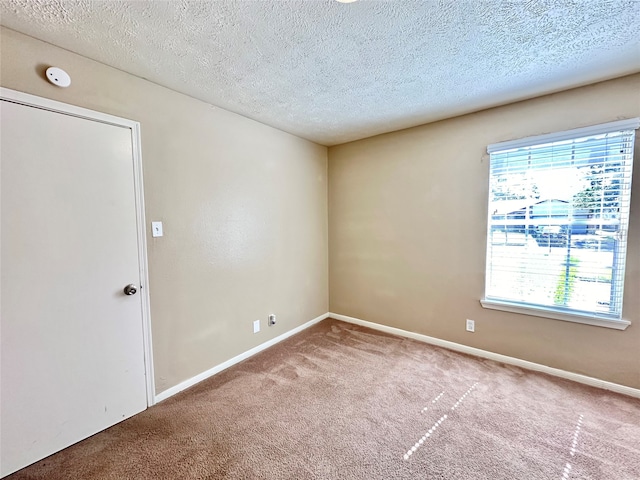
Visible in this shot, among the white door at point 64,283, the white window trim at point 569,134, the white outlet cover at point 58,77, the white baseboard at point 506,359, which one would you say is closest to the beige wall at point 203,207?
the white outlet cover at point 58,77

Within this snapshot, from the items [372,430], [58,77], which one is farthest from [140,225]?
[372,430]

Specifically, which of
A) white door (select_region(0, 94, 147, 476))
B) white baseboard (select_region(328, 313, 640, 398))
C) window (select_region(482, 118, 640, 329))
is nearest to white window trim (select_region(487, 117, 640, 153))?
window (select_region(482, 118, 640, 329))

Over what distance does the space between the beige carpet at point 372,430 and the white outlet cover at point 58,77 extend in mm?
2244

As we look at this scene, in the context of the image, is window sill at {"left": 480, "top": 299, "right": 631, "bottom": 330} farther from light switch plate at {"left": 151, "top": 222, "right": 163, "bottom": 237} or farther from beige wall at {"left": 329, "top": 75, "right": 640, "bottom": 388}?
light switch plate at {"left": 151, "top": 222, "right": 163, "bottom": 237}

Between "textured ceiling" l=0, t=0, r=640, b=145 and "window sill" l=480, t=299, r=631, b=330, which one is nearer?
"textured ceiling" l=0, t=0, r=640, b=145

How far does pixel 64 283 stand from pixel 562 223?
3731 millimetres

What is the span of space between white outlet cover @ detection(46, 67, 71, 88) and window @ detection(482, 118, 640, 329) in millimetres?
3315

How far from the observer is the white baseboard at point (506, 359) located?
2201 mm

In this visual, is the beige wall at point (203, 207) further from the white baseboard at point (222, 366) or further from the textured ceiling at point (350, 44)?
the textured ceiling at point (350, 44)

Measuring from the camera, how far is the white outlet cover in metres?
1.61

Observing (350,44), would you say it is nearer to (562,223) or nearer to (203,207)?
(203,207)

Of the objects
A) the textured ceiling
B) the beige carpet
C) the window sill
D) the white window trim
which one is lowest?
the beige carpet

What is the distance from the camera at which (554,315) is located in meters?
2.42

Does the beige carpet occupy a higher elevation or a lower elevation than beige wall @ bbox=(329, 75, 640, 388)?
lower
